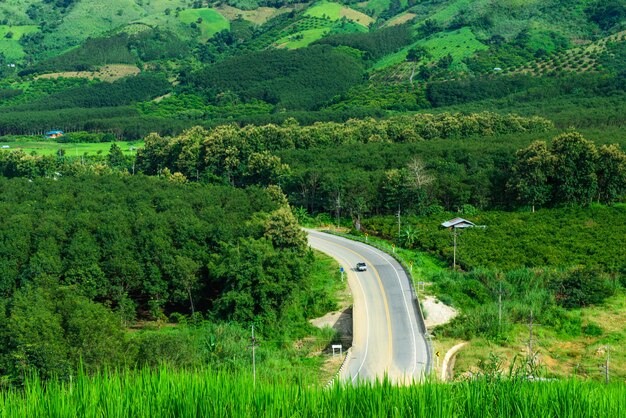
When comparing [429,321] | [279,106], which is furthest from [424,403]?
[279,106]

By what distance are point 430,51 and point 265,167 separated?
107135 millimetres

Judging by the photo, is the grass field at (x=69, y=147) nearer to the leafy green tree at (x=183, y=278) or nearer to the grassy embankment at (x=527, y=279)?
the grassy embankment at (x=527, y=279)

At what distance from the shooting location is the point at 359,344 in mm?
38594

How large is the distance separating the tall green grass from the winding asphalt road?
8621 millimetres

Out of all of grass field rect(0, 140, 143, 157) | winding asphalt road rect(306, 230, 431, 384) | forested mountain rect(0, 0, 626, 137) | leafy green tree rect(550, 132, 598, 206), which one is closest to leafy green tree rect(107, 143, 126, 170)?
grass field rect(0, 140, 143, 157)

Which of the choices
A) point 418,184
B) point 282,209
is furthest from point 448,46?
point 282,209

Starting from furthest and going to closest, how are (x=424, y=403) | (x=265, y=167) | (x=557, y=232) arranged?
1. (x=265, y=167)
2. (x=557, y=232)
3. (x=424, y=403)

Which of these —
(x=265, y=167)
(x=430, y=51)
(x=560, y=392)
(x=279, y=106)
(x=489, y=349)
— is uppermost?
(x=430, y=51)

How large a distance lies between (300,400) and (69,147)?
128 metres

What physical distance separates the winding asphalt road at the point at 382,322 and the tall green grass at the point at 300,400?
862 centimetres

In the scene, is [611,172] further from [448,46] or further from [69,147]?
[448,46]

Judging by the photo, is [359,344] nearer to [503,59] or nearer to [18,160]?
[18,160]

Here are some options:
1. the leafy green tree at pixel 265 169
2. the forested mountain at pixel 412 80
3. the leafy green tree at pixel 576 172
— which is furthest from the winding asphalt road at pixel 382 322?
the forested mountain at pixel 412 80

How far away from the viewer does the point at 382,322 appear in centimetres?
4197
